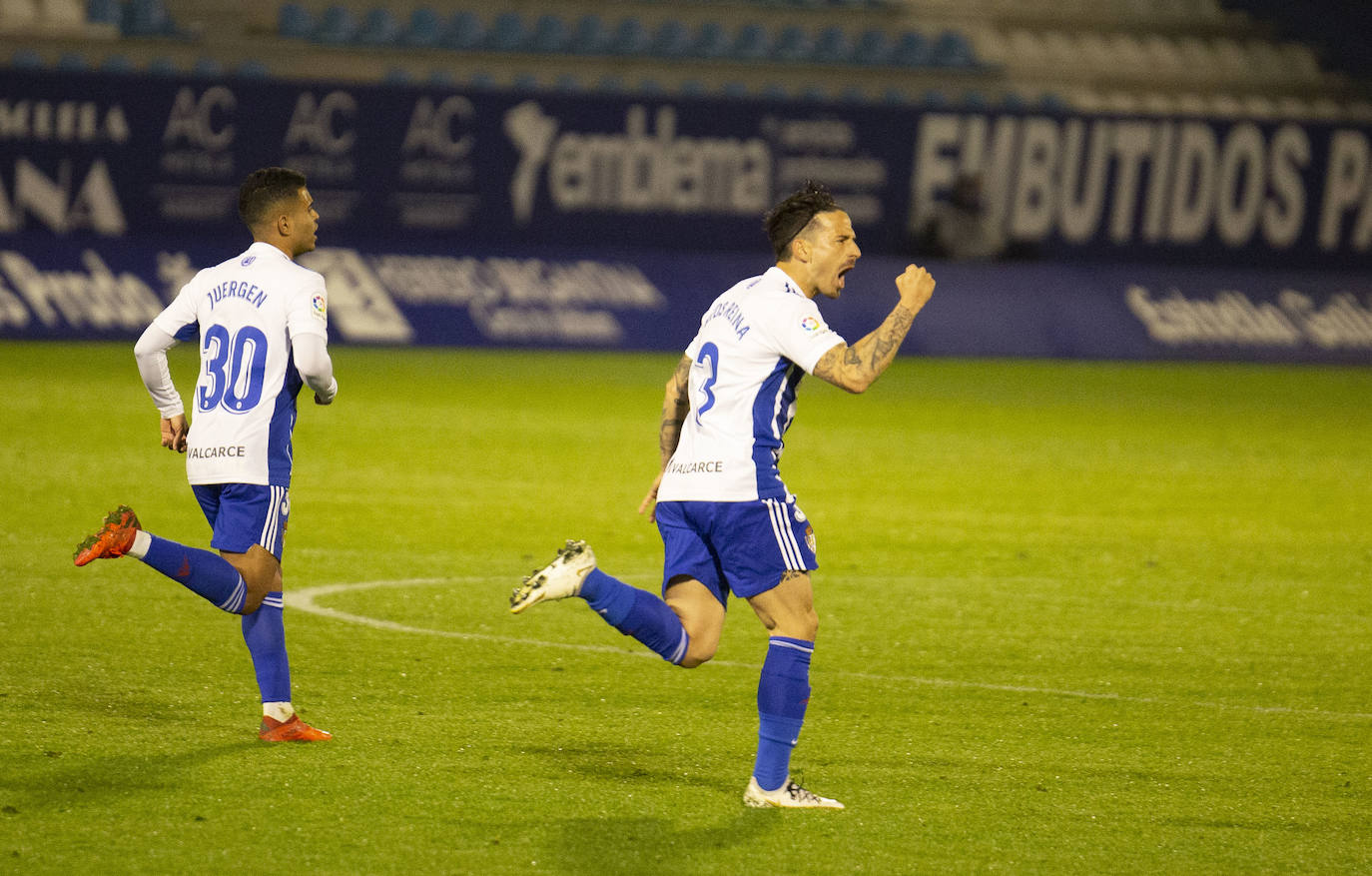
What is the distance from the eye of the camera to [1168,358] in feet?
65.2

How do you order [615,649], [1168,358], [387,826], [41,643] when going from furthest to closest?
[1168,358], [615,649], [41,643], [387,826]

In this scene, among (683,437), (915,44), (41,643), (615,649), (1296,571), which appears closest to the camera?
(683,437)

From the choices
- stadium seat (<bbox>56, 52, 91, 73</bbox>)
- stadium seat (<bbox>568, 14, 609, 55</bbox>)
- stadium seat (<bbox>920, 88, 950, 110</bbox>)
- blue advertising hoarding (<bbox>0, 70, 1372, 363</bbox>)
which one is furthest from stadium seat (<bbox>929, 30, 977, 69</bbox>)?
stadium seat (<bbox>56, 52, 91, 73</bbox>)

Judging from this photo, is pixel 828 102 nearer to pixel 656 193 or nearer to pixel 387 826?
pixel 656 193

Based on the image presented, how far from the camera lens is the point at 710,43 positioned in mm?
23656

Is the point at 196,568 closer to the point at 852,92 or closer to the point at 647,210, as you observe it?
the point at 647,210

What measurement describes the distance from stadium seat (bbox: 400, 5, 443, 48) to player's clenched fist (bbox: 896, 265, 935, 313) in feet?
61.2

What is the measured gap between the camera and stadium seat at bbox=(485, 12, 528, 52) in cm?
2284

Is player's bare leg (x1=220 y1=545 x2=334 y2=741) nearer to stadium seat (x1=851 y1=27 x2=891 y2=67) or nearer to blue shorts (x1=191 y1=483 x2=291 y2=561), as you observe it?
blue shorts (x1=191 y1=483 x2=291 y2=561)

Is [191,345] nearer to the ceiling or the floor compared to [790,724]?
nearer to the floor

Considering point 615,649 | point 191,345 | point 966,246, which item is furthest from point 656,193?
point 615,649

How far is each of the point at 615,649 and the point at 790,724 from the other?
2.30m

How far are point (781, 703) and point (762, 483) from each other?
61cm

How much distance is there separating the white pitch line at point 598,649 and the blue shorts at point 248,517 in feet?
6.19
